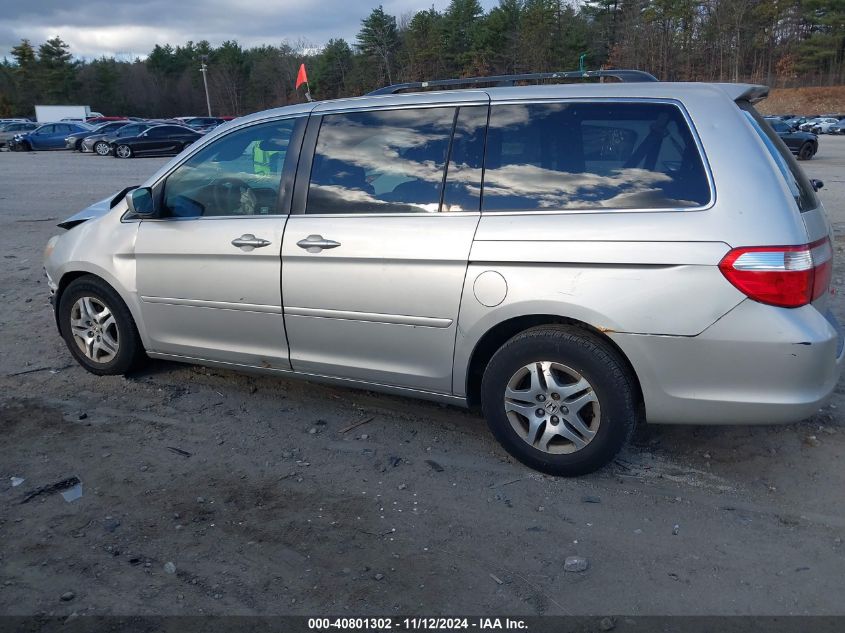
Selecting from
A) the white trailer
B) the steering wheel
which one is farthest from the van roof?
the white trailer

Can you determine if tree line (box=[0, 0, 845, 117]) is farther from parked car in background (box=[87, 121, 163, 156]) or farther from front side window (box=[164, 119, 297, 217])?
front side window (box=[164, 119, 297, 217])

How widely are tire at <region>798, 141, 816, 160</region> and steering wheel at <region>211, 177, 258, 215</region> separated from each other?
25.2 m

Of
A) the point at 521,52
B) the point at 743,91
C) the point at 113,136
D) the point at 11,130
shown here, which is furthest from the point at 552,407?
the point at 521,52

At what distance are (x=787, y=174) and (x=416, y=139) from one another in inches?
75.4

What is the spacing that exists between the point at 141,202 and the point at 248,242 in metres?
0.88

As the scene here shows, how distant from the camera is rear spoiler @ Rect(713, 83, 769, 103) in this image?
3.52m

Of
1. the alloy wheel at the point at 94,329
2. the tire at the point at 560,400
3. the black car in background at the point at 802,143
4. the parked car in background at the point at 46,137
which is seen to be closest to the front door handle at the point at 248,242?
the alloy wheel at the point at 94,329

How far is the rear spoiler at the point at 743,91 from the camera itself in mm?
3518

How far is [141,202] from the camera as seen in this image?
457cm

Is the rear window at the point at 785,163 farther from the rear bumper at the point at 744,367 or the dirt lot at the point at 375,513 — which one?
the dirt lot at the point at 375,513

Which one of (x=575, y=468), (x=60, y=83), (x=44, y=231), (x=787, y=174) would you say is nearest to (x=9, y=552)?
(x=575, y=468)

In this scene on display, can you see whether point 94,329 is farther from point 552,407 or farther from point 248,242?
point 552,407

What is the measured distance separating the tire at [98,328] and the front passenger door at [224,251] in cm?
26

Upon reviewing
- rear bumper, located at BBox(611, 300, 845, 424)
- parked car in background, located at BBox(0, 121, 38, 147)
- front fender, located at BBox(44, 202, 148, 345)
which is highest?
parked car in background, located at BBox(0, 121, 38, 147)
